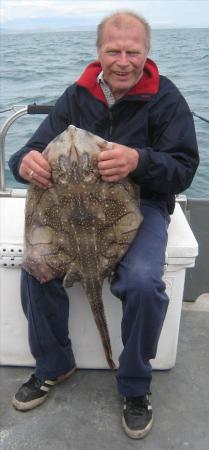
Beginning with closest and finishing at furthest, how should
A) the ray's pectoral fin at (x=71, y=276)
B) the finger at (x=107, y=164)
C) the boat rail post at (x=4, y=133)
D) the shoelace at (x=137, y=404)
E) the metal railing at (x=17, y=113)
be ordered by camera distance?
the finger at (x=107, y=164) → the ray's pectoral fin at (x=71, y=276) → the shoelace at (x=137, y=404) → the metal railing at (x=17, y=113) → the boat rail post at (x=4, y=133)

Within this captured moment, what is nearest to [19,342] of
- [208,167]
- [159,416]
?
[159,416]

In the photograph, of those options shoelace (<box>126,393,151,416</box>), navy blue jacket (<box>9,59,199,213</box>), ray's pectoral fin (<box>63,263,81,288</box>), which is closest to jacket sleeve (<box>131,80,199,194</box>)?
navy blue jacket (<box>9,59,199,213</box>)

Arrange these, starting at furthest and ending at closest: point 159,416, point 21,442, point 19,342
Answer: point 19,342, point 159,416, point 21,442

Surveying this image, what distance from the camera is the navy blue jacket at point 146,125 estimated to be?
8.67 feet

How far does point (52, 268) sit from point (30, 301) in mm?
235

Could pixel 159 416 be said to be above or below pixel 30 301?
below

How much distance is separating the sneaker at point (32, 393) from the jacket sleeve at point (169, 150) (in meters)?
1.21

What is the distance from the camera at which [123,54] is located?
2.72m

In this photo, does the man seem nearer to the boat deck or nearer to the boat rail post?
the boat deck

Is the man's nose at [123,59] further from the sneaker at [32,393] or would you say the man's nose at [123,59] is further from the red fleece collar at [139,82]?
the sneaker at [32,393]

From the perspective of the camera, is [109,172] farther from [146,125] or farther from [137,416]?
[137,416]

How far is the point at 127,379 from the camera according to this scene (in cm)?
272

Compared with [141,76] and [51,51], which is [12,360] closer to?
[141,76]

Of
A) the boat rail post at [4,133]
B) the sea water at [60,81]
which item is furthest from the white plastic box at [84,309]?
the sea water at [60,81]
